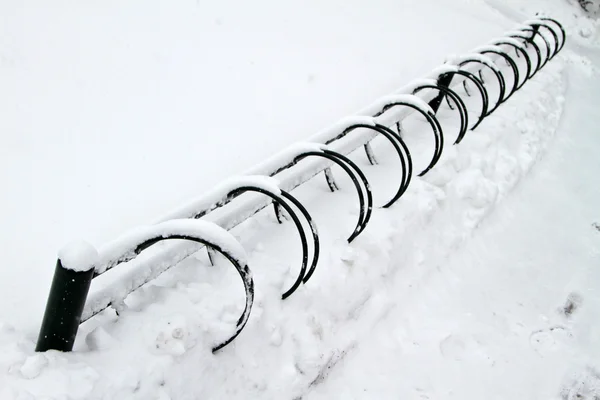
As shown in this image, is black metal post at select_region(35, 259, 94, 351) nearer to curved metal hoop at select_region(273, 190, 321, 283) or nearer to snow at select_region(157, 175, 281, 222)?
snow at select_region(157, 175, 281, 222)

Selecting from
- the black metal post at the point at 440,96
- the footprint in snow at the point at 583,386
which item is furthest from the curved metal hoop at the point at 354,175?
the black metal post at the point at 440,96

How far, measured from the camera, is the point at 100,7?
4.04 meters

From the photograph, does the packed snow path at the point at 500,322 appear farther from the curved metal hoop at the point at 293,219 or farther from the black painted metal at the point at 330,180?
the black painted metal at the point at 330,180

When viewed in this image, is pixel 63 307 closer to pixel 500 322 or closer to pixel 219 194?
pixel 219 194

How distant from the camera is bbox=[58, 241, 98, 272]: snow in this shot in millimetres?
1540

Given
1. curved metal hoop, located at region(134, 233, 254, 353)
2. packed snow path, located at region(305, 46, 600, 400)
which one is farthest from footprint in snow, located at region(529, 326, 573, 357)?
curved metal hoop, located at region(134, 233, 254, 353)

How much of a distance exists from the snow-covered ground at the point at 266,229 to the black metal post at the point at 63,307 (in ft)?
0.19

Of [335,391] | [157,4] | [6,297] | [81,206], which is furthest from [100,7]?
[335,391]

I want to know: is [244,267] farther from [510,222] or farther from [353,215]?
[510,222]

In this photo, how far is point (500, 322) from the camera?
9.55 feet

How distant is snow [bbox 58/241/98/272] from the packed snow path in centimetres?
139

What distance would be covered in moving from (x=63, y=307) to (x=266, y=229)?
1.32 m

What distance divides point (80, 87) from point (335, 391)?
9.29 feet

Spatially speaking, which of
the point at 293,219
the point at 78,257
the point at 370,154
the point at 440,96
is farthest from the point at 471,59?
the point at 78,257
